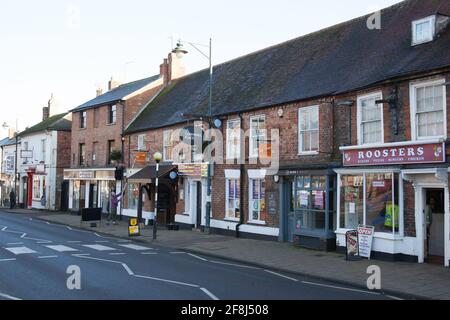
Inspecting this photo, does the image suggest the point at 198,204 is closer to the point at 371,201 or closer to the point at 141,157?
the point at 141,157

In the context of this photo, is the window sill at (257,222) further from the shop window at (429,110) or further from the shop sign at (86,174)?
the shop sign at (86,174)

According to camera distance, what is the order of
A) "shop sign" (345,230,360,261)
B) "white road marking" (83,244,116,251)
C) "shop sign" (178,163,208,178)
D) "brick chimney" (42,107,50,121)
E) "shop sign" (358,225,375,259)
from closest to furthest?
1. "shop sign" (345,230,360,261)
2. "shop sign" (358,225,375,259)
3. "white road marking" (83,244,116,251)
4. "shop sign" (178,163,208,178)
5. "brick chimney" (42,107,50,121)

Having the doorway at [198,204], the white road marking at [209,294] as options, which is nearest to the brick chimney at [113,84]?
the doorway at [198,204]

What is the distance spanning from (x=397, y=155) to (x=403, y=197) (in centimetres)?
125

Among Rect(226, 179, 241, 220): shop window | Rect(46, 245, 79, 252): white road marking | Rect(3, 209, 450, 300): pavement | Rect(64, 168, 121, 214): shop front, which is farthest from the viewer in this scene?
Rect(64, 168, 121, 214): shop front

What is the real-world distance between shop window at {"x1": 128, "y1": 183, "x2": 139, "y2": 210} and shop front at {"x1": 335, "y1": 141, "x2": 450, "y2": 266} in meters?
16.4

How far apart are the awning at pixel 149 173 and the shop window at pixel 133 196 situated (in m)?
2.46

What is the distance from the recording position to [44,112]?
50.4m

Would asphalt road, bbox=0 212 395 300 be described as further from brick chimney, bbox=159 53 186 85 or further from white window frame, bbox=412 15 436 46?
brick chimney, bbox=159 53 186 85

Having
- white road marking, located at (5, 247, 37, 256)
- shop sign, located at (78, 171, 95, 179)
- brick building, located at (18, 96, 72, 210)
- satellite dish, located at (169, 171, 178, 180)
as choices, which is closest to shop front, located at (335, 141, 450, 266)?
white road marking, located at (5, 247, 37, 256)

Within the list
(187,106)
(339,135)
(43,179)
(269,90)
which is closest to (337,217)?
(339,135)

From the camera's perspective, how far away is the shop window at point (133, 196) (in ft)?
96.2

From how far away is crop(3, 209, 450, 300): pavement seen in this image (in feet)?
35.3
